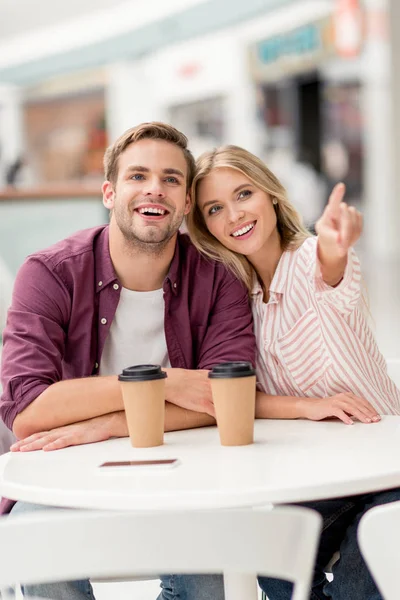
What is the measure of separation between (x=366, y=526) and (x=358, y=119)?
1447cm

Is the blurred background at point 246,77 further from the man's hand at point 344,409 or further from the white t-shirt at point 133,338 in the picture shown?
the man's hand at point 344,409

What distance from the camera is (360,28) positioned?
1238 centimetres

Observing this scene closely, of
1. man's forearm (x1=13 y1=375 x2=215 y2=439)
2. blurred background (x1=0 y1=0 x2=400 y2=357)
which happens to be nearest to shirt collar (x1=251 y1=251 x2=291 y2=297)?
man's forearm (x1=13 y1=375 x2=215 y2=439)

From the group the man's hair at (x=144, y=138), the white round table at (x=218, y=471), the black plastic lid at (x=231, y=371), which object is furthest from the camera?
the man's hair at (x=144, y=138)

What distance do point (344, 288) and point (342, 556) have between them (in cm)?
58

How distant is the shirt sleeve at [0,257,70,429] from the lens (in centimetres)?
193

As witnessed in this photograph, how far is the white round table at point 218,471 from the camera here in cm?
135

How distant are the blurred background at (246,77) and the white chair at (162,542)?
9.16 meters

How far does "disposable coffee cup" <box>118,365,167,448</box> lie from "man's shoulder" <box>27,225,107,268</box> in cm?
55

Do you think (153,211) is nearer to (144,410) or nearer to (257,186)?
(257,186)

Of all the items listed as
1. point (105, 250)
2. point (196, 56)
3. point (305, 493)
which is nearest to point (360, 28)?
point (196, 56)

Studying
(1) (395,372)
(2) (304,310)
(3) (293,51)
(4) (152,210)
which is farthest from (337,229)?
(3) (293,51)

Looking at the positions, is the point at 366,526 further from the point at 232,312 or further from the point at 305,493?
the point at 232,312

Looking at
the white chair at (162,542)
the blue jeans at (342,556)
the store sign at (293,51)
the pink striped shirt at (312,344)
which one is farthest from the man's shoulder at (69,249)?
the store sign at (293,51)
